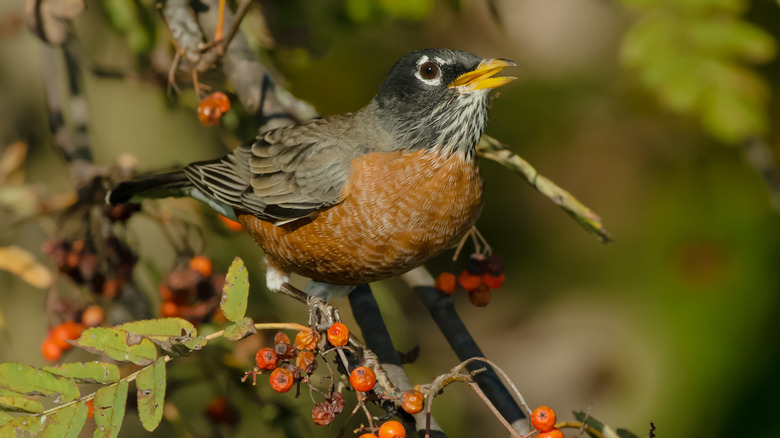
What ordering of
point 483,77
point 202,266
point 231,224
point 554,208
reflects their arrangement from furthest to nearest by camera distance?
point 554,208, point 231,224, point 202,266, point 483,77

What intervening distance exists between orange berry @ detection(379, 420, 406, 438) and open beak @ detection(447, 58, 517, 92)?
3.43 feet

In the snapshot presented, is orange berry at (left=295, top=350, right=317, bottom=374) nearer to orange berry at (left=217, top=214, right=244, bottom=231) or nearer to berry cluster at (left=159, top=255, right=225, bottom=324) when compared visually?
berry cluster at (left=159, top=255, right=225, bottom=324)

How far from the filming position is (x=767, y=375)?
139 inches

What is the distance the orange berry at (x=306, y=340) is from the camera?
76.6 inches

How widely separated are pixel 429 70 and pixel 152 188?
1138 millimetres

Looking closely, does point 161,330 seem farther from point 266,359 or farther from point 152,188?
point 152,188

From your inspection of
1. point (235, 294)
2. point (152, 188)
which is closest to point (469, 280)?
point (235, 294)

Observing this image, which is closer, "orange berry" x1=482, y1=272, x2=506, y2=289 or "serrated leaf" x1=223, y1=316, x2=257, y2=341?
"serrated leaf" x1=223, y1=316, x2=257, y2=341

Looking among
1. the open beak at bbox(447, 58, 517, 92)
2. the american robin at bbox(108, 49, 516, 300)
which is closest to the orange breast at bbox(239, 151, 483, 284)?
the american robin at bbox(108, 49, 516, 300)

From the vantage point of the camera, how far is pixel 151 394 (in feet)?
5.58

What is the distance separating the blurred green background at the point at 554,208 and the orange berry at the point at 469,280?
647mm

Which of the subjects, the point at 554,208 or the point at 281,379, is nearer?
the point at 281,379

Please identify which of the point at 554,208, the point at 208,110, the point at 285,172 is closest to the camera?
the point at 208,110

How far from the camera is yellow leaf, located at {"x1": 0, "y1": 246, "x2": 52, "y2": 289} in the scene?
2.71m
